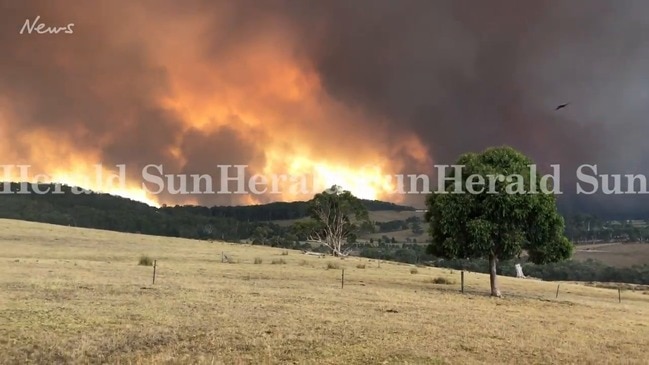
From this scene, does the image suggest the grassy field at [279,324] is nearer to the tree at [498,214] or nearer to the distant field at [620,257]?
the tree at [498,214]

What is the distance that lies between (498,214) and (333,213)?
2593 inches

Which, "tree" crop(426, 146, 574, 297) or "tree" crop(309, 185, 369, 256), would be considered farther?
"tree" crop(309, 185, 369, 256)

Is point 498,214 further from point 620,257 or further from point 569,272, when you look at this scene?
point 620,257

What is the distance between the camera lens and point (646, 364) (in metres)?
17.1

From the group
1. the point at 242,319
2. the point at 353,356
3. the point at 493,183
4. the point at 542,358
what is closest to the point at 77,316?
the point at 242,319

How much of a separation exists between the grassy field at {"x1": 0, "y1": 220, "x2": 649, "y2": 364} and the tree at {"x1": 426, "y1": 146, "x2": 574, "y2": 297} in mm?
3940

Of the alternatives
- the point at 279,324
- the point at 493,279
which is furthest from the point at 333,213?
the point at 279,324

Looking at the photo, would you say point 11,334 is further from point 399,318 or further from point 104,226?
point 104,226

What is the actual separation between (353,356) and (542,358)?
20.0 feet

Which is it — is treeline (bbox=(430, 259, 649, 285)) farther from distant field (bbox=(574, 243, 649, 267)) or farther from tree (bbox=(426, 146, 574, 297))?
tree (bbox=(426, 146, 574, 297))

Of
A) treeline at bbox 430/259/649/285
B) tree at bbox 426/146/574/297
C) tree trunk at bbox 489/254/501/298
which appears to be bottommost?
treeline at bbox 430/259/649/285

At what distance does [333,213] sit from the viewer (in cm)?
10412

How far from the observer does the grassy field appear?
16.1m

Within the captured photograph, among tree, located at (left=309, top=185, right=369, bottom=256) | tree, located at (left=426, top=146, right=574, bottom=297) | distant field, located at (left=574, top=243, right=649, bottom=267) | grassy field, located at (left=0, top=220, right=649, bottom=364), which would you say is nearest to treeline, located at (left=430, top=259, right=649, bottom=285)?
tree, located at (left=309, top=185, right=369, bottom=256)
